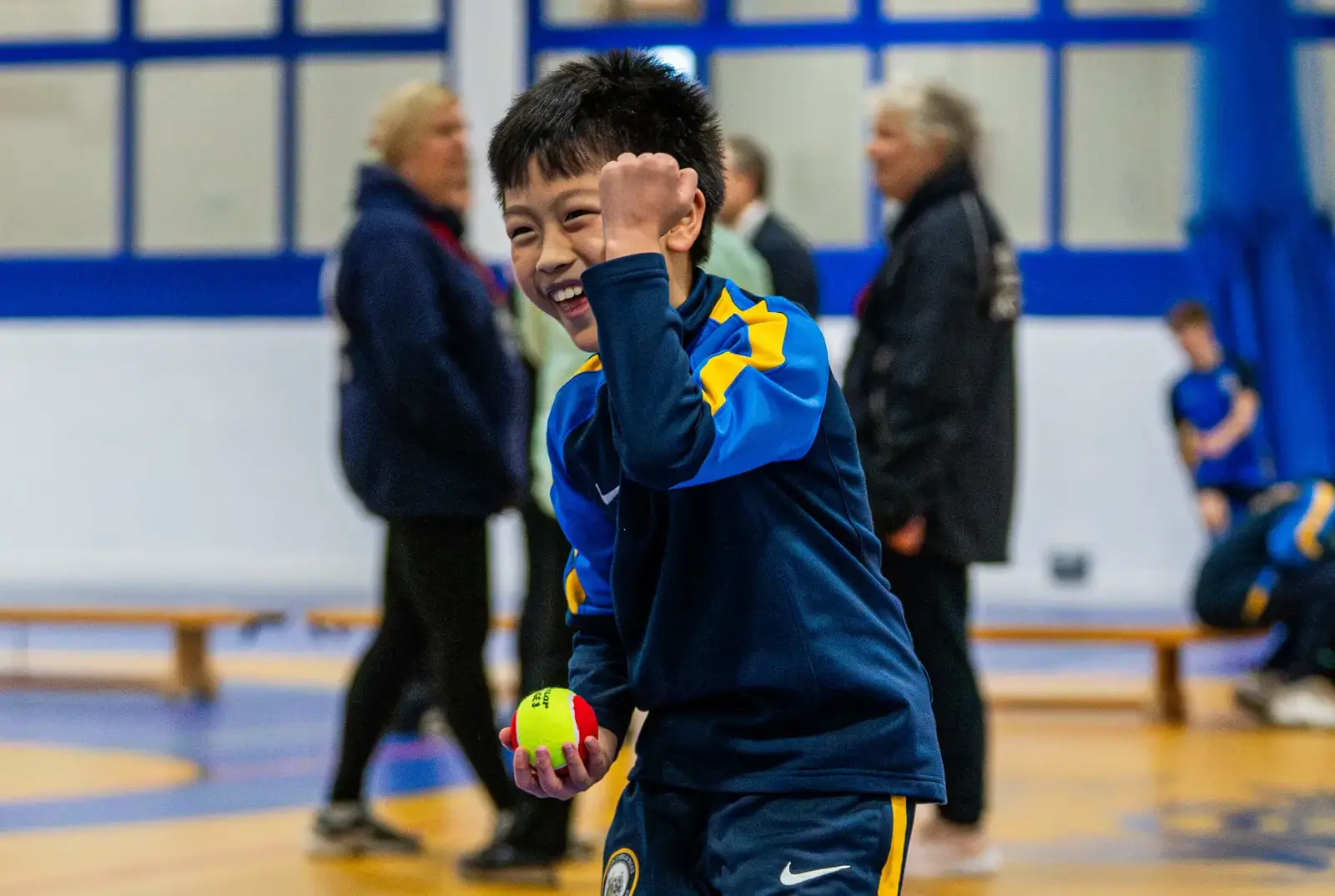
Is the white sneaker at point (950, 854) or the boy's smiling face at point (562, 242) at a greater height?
the boy's smiling face at point (562, 242)

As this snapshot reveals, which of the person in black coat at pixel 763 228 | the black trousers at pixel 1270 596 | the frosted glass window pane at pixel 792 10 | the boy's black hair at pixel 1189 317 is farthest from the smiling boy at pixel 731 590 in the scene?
the frosted glass window pane at pixel 792 10

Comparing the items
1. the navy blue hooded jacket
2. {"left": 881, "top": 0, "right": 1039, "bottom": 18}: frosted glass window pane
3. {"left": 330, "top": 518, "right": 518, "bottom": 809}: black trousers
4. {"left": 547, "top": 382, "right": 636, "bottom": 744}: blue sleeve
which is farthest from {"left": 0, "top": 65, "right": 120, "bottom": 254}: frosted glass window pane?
{"left": 547, "top": 382, "right": 636, "bottom": 744}: blue sleeve

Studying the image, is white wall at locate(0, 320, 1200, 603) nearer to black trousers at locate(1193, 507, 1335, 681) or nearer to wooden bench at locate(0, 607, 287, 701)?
wooden bench at locate(0, 607, 287, 701)

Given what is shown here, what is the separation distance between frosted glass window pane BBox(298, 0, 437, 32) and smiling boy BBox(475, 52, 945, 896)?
955 centimetres

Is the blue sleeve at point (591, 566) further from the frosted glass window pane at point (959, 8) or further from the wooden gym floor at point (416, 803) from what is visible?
the frosted glass window pane at point (959, 8)

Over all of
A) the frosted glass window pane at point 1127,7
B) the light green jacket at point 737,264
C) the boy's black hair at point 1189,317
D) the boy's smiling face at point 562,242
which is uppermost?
the frosted glass window pane at point 1127,7

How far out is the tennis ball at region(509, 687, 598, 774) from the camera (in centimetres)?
160

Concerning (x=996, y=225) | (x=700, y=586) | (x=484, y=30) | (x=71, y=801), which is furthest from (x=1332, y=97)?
(x=700, y=586)

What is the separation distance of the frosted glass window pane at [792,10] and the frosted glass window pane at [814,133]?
8.7 inches

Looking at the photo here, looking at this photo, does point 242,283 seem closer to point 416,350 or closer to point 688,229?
point 416,350

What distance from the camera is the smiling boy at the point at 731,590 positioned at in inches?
61.5

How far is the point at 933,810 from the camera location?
411 centimetres

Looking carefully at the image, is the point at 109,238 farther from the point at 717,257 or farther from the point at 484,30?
the point at 717,257

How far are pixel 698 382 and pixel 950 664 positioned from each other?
2242mm
